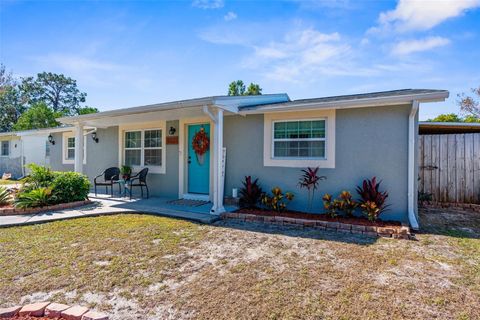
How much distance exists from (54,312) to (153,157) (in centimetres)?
662

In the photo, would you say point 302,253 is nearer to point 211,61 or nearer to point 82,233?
point 82,233

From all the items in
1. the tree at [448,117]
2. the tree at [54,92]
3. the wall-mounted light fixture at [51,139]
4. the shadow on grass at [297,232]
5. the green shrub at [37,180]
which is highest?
the tree at [54,92]

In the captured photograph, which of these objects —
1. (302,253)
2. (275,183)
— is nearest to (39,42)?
(275,183)

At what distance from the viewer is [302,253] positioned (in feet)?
12.5

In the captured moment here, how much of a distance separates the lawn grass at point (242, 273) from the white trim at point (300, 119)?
71.5 inches

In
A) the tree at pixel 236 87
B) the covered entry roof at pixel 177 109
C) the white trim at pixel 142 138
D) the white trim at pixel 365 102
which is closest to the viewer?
the white trim at pixel 365 102

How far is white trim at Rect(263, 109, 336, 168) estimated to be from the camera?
591cm

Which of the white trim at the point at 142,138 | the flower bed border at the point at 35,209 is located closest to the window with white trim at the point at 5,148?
the white trim at the point at 142,138

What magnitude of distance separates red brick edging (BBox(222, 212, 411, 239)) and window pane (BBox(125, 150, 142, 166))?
4.65m

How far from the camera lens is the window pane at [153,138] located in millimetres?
8578

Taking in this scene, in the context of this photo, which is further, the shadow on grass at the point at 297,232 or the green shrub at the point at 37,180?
the green shrub at the point at 37,180

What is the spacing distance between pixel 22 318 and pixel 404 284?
376 cm

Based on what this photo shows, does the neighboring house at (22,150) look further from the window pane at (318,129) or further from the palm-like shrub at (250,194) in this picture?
the window pane at (318,129)

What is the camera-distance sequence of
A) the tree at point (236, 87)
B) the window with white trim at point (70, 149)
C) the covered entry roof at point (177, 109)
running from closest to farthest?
the covered entry roof at point (177, 109) → the window with white trim at point (70, 149) → the tree at point (236, 87)
